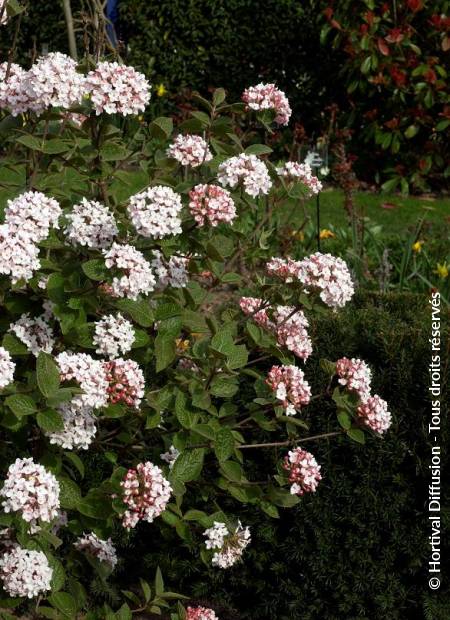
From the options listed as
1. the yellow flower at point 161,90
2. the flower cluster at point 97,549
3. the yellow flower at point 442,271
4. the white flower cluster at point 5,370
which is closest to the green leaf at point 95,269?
the white flower cluster at point 5,370

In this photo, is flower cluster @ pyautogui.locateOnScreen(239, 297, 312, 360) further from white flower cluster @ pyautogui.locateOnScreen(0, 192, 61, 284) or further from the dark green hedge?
white flower cluster @ pyautogui.locateOnScreen(0, 192, 61, 284)

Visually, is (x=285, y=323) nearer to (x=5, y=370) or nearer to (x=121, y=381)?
(x=121, y=381)

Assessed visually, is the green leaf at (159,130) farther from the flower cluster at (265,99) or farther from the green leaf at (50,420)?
the green leaf at (50,420)

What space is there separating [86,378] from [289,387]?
21.6 inches

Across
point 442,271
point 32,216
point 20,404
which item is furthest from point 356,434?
point 442,271

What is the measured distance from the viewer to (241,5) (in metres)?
→ 8.47

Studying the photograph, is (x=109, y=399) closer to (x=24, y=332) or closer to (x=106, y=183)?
(x=24, y=332)

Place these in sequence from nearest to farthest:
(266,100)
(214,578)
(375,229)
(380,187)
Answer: (266,100) < (214,578) < (375,229) < (380,187)

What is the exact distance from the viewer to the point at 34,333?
229 centimetres

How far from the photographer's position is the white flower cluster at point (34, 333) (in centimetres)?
225

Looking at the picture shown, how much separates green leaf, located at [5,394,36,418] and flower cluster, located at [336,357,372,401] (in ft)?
2.59

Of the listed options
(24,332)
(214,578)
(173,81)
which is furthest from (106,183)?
(173,81)

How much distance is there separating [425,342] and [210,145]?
33.8 inches

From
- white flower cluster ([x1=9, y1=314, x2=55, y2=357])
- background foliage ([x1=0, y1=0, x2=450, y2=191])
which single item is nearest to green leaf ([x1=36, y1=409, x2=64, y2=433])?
white flower cluster ([x1=9, y1=314, x2=55, y2=357])
